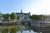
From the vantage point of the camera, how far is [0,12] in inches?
140

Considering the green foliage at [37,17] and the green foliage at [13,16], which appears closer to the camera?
the green foliage at [13,16]

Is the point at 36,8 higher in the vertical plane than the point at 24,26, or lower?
higher

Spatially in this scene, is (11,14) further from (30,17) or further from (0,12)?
(30,17)

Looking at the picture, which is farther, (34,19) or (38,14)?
(34,19)

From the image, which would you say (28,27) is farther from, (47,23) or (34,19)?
(47,23)

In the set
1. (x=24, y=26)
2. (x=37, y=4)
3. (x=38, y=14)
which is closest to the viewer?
(x=37, y=4)

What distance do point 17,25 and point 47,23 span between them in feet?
2.91

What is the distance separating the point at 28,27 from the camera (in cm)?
387

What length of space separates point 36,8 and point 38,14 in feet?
1.03

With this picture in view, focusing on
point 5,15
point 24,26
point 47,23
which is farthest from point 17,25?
point 47,23

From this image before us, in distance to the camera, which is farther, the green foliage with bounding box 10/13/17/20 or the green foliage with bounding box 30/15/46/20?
the green foliage with bounding box 30/15/46/20

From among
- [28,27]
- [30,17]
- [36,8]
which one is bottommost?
[28,27]

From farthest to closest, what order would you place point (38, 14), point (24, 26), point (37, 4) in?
point (24, 26), point (38, 14), point (37, 4)

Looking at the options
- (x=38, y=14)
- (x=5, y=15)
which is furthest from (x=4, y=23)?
(x=38, y=14)
